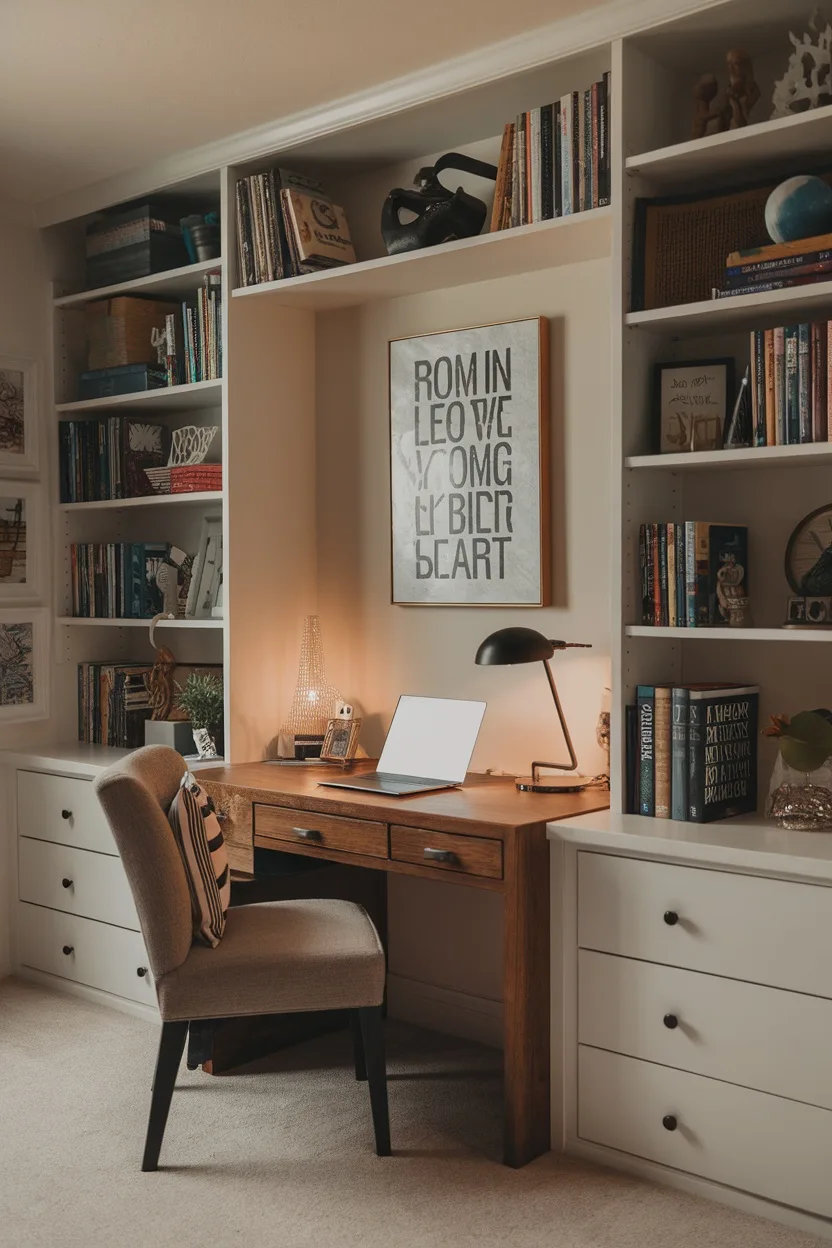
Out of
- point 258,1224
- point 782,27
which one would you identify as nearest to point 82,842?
point 258,1224

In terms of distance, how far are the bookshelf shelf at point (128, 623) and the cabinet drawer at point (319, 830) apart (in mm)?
719

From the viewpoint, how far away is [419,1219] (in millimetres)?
2402

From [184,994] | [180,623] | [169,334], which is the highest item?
[169,334]

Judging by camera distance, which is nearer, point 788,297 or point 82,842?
point 788,297

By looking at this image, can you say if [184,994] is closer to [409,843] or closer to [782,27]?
[409,843]

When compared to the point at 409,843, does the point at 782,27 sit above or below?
above

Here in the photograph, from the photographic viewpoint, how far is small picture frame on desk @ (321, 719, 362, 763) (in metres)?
3.44

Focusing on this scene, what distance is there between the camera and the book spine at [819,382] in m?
2.41

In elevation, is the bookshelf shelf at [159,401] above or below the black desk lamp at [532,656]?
above

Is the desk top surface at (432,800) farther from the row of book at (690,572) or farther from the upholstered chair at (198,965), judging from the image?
the row of book at (690,572)

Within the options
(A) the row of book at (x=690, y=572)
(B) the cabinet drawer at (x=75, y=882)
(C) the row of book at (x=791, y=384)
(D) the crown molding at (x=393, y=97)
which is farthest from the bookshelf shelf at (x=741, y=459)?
(B) the cabinet drawer at (x=75, y=882)

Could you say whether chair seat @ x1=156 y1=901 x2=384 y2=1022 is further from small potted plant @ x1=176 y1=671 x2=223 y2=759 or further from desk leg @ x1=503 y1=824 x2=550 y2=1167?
small potted plant @ x1=176 y1=671 x2=223 y2=759

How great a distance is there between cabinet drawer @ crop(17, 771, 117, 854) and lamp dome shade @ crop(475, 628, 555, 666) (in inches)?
53.8

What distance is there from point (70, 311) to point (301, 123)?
1254mm
